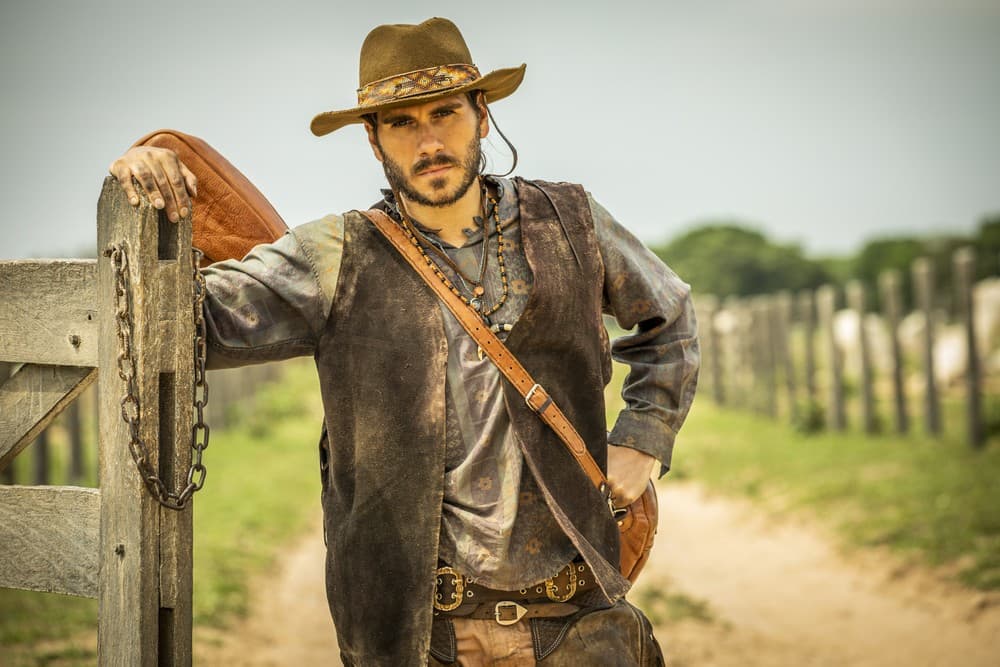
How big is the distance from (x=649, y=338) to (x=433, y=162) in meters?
0.92

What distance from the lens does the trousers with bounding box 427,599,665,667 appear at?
3.34 meters

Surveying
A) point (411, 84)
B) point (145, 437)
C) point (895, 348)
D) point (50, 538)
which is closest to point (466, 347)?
point (411, 84)

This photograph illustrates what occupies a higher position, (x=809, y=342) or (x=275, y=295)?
(x=275, y=295)

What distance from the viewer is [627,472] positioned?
362 centimetres

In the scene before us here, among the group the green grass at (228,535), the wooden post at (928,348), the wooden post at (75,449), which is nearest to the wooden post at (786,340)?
the wooden post at (928,348)

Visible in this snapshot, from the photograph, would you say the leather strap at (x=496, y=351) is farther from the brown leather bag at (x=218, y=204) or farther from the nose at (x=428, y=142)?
the brown leather bag at (x=218, y=204)

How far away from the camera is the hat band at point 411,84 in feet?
11.1

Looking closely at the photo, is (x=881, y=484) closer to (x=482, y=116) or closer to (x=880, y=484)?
(x=880, y=484)

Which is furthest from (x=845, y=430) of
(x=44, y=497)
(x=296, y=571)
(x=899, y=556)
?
(x=44, y=497)

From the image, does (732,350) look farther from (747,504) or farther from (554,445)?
Answer: (554,445)

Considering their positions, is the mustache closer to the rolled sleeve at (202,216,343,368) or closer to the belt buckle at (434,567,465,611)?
the rolled sleeve at (202,216,343,368)

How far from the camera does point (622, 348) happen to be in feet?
12.6

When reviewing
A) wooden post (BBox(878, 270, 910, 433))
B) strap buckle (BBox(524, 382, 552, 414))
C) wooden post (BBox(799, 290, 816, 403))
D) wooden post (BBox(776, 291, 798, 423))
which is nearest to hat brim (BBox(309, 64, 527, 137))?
strap buckle (BBox(524, 382, 552, 414))

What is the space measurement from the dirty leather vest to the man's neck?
17cm
